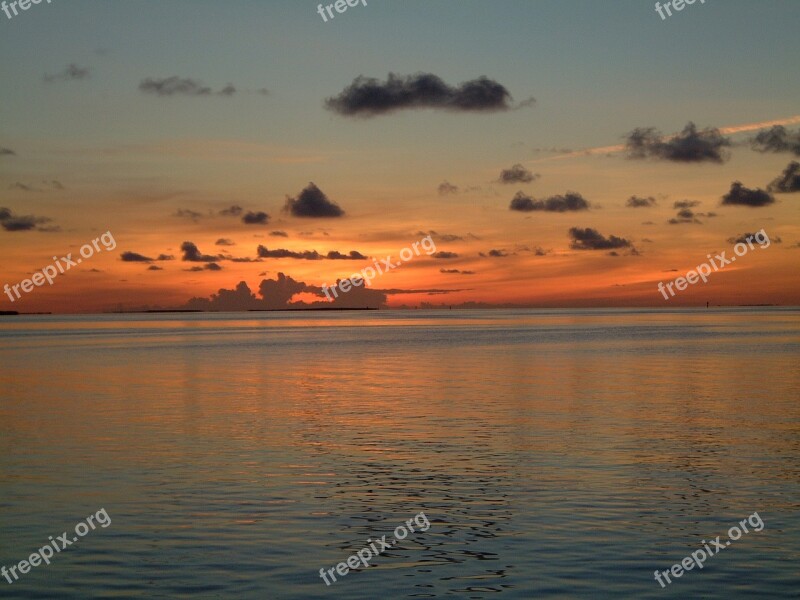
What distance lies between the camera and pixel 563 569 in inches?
715

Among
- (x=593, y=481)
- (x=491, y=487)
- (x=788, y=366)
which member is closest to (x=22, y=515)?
(x=491, y=487)

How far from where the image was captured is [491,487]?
26.0 m

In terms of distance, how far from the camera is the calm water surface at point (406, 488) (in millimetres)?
18031

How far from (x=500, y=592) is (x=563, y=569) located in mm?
1860

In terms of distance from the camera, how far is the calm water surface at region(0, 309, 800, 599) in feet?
59.2

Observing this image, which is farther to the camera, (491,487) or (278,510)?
(491,487)

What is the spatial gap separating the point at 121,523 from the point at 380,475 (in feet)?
27.8

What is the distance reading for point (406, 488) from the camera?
25984 millimetres

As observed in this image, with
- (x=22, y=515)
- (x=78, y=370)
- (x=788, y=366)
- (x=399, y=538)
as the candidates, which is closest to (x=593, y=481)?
(x=399, y=538)

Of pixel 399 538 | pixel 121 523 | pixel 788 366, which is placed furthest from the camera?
pixel 788 366

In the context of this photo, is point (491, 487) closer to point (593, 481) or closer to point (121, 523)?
point (593, 481)

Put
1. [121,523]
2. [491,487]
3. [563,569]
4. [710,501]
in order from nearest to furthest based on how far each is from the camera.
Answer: [563,569] → [121,523] → [710,501] → [491,487]

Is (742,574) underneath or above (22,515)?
underneath

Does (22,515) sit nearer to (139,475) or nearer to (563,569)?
(139,475)
